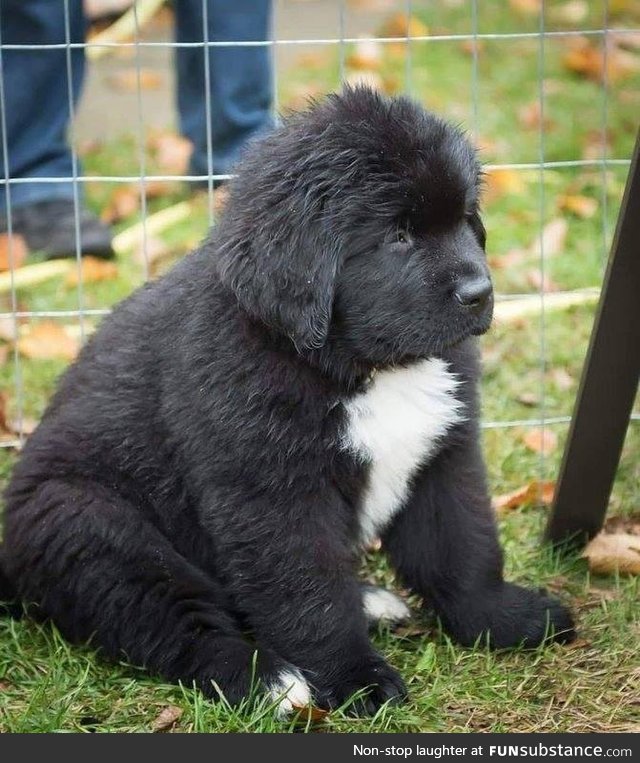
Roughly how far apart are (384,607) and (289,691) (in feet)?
1.83

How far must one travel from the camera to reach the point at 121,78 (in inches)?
315

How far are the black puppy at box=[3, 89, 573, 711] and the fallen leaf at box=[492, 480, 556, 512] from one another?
63 cm

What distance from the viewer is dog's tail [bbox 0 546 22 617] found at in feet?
11.5

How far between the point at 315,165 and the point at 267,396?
0.54m

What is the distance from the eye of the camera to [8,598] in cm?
353

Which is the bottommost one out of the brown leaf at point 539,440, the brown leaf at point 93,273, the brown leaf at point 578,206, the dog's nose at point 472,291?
the brown leaf at point 539,440

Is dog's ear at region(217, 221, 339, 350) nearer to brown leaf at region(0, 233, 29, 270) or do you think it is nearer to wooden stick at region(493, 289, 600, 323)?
wooden stick at region(493, 289, 600, 323)

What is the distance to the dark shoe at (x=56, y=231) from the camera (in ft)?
18.3

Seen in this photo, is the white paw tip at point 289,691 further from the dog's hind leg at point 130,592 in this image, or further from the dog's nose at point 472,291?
the dog's nose at point 472,291

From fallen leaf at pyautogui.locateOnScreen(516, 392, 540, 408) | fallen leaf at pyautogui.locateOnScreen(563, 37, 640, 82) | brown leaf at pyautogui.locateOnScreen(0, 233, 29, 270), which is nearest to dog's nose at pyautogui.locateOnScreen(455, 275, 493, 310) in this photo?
fallen leaf at pyautogui.locateOnScreen(516, 392, 540, 408)

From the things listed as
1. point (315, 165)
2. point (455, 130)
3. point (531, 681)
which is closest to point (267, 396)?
point (315, 165)

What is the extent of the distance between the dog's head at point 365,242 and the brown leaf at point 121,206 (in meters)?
3.20

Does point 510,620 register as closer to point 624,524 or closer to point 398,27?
point 624,524

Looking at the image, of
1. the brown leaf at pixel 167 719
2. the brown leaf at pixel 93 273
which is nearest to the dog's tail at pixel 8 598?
the brown leaf at pixel 167 719
